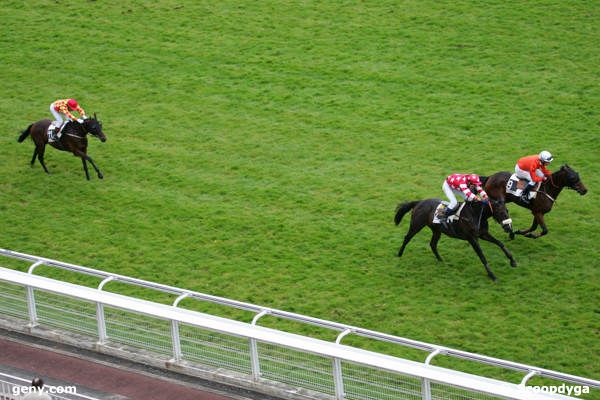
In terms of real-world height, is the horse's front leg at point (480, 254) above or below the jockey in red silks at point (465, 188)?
below

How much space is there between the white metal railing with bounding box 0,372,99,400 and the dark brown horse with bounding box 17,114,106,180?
19.3 ft

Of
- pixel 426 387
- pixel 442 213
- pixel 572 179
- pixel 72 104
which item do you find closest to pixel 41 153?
pixel 72 104

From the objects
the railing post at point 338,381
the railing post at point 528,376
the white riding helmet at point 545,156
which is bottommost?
the railing post at point 338,381

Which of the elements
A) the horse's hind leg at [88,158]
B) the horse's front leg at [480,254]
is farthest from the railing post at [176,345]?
the horse's hind leg at [88,158]

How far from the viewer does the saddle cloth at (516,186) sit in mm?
12780

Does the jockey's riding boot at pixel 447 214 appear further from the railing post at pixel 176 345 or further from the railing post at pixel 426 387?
the railing post at pixel 176 345

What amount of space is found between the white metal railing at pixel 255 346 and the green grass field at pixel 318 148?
186cm

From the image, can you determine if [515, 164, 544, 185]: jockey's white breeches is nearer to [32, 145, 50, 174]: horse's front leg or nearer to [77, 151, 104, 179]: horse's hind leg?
[77, 151, 104, 179]: horse's hind leg

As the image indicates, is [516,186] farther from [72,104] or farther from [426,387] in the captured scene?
[72,104]

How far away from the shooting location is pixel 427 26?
19.2 meters

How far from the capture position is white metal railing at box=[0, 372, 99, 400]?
8.86 m

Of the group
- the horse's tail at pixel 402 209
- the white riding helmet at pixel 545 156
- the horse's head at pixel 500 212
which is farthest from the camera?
the horse's tail at pixel 402 209

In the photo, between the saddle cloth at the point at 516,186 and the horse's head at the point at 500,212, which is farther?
the saddle cloth at the point at 516,186

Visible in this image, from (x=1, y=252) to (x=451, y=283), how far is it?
5627 mm
